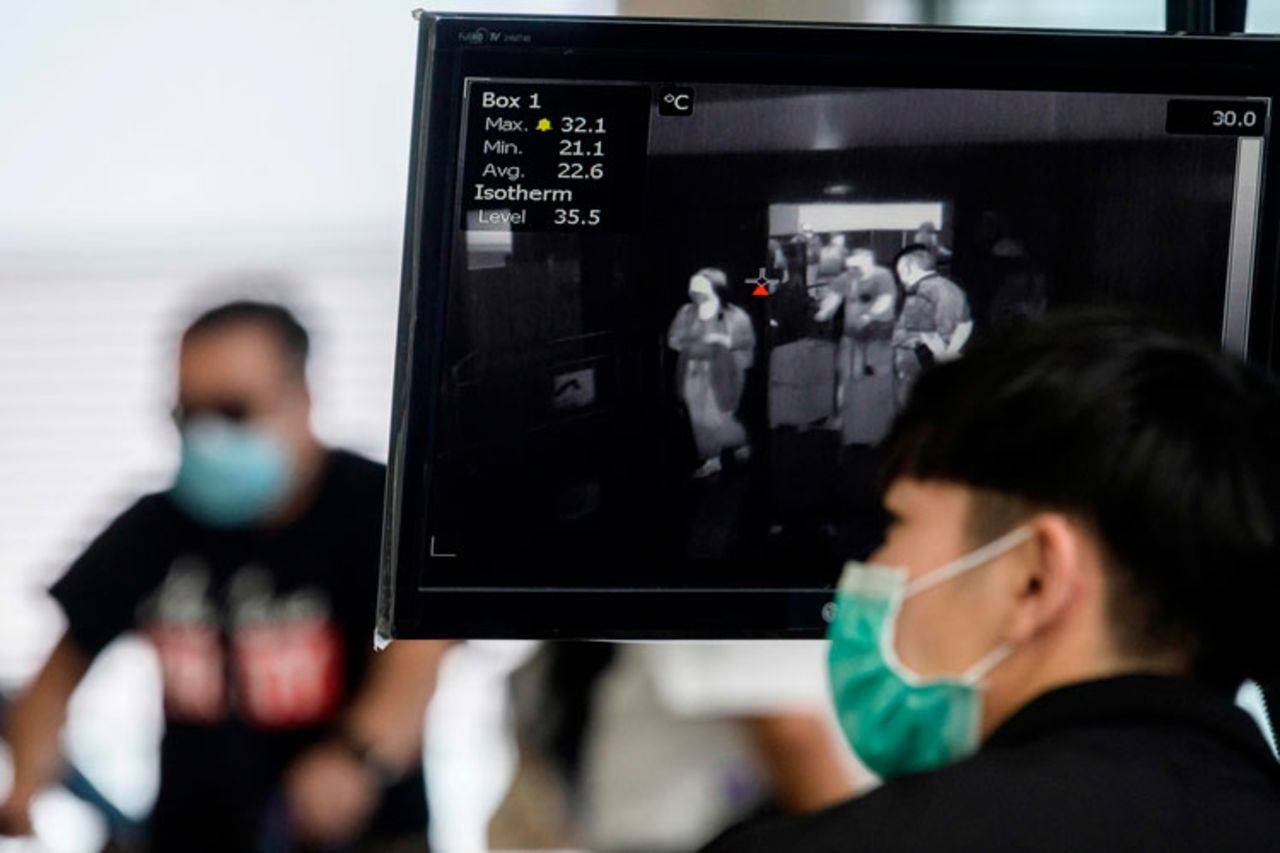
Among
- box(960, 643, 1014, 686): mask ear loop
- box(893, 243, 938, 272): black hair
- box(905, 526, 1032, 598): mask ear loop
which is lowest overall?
box(960, 643, 1014, 686): mask ear loop

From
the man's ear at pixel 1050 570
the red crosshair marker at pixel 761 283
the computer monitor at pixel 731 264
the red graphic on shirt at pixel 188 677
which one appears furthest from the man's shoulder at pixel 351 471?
the man's ear at pixel 1050 570

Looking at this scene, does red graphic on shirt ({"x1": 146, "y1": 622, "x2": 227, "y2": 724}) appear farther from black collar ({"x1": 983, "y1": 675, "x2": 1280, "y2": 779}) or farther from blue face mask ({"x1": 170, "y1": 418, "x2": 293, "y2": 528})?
black collar ({"x1": 983, "y1": 675, "x2": 1280, "y2": 779})

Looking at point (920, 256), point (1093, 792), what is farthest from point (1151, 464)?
point (920, 256)

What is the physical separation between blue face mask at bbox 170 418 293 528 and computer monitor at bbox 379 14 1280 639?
2.52ft

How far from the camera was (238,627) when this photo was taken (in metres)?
2.21

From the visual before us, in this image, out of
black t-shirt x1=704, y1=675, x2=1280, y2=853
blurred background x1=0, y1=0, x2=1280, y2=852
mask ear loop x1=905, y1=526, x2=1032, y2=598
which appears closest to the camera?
black t-shirt x1=704, y1=675, x2=1280, y2=853

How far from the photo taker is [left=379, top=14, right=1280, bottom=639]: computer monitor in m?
1.44

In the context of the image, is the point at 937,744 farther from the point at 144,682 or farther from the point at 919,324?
the point at 144,682

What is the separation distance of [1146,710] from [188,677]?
1604 mm

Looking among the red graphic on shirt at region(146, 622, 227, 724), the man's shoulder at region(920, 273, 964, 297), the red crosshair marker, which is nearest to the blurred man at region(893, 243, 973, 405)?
the man's shoulder at region(920, 273, 964, 297)

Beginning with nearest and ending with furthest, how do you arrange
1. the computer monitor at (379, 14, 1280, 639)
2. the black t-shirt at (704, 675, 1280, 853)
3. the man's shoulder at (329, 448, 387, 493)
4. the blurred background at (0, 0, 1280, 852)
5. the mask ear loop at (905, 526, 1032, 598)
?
the black t-shirt at (704, 675, 1280, 853) < the mask ear loop at (905, 526, 1032, 598) < the computer monitor at (379, 14, 1280, 639) < the blurred background at (0, 0, 1280, 852) < the man's shoulder at (329, 448, 387, 493)

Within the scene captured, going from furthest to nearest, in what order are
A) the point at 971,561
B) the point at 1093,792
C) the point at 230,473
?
the point at 230,473, the point at 971,561, the point at 1093,792

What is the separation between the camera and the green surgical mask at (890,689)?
105 cm

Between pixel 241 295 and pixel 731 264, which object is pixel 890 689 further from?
pixel 241 295
